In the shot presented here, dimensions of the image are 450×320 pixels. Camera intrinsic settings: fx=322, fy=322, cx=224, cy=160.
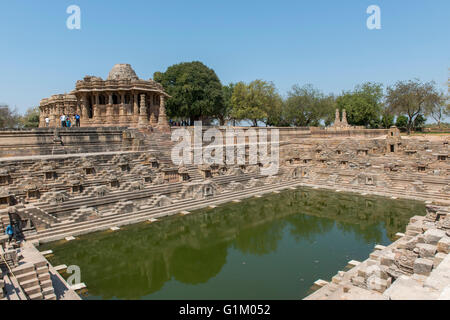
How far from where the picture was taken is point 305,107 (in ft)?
162

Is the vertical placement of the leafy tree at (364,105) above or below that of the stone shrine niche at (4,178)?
above

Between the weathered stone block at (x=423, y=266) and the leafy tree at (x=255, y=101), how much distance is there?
37.7m

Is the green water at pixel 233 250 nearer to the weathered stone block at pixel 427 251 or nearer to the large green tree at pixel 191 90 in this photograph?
the weathered stone block at pixel 427 251

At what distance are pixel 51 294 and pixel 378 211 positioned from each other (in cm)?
1537

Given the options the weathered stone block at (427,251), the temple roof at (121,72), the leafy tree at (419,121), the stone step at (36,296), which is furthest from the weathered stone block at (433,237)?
the leafy tree at (419,121)

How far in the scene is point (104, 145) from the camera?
22000 mm

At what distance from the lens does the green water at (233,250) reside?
9.21 metres

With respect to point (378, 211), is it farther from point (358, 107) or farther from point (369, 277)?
point (358, 107)

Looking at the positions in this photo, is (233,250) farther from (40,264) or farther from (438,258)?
(438,258)

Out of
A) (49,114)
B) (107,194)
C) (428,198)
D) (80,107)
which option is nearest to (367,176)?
(428,198)

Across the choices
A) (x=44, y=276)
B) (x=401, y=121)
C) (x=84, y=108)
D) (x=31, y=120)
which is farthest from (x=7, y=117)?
(x=401, y=121)

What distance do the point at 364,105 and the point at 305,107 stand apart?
32.4 ft

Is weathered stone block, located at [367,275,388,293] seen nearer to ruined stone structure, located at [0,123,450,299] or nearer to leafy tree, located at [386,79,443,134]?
ruined stone structure, located at [0,123,450,299]

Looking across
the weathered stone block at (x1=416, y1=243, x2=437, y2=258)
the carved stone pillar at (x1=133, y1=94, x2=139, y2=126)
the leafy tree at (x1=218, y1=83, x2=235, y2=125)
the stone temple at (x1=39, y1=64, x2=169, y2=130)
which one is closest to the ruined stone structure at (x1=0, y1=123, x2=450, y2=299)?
the weathered stone block at (x1=416, y1=243, x2=437, y2=258)
